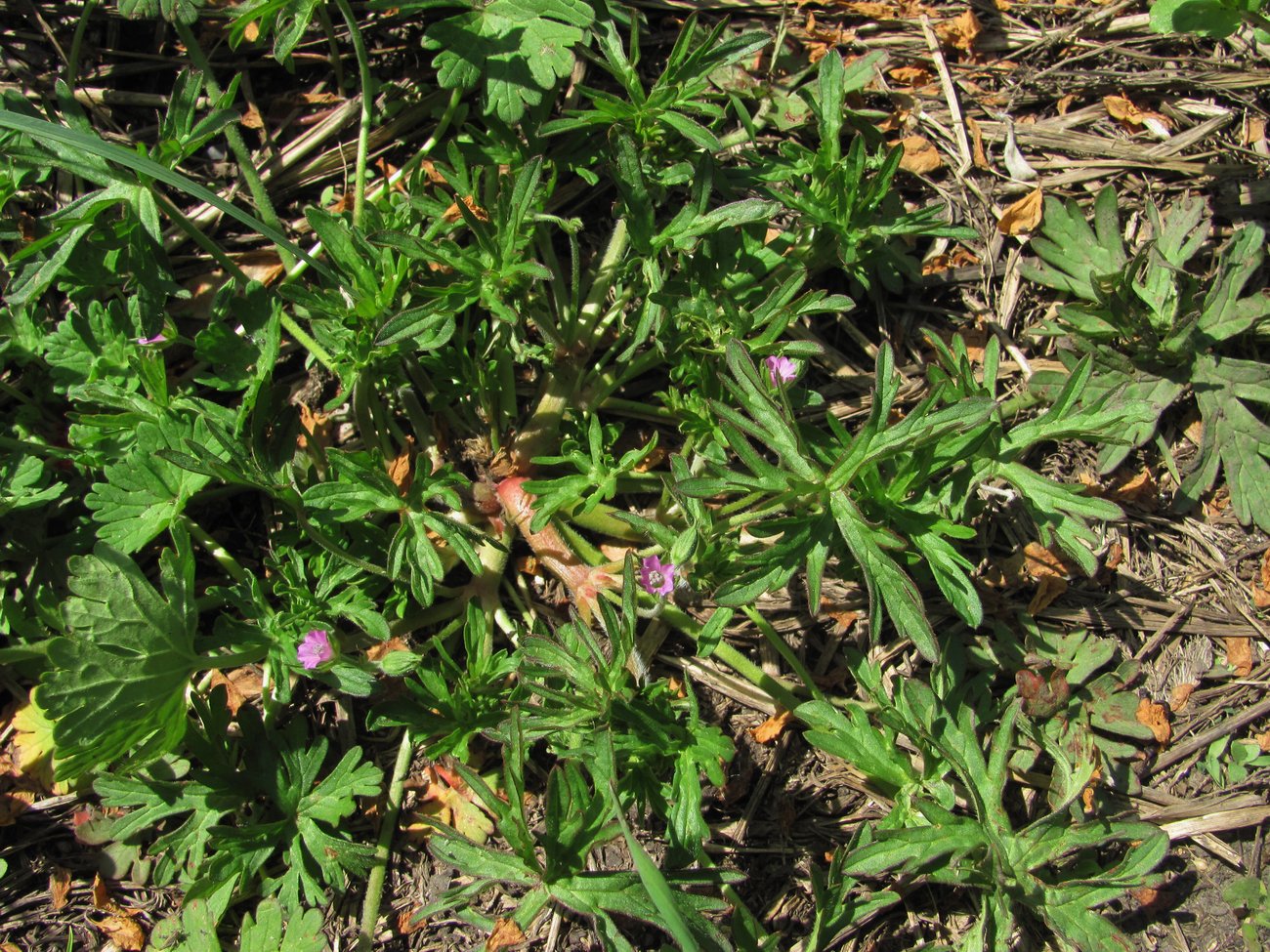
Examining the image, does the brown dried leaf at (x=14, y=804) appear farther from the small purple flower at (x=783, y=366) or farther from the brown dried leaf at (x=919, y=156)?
the brown dried leaf at (x=919, y=156)

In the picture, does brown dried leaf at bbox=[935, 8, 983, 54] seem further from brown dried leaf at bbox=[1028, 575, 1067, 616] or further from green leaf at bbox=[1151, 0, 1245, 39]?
brown dried leaf at bbox=[1028, 575, 1067, 616]

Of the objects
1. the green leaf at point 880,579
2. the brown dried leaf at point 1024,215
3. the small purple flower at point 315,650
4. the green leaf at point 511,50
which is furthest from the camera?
the brown dried leaf at point 1024,215

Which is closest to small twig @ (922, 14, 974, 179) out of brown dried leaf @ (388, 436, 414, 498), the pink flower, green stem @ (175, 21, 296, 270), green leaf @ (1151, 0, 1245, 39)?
green leaf @ (1151, 0, 1245, 39)

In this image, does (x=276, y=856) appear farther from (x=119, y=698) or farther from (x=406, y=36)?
(x=406, y=36)

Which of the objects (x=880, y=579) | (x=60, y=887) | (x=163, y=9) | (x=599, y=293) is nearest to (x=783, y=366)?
(x=599, y=293)

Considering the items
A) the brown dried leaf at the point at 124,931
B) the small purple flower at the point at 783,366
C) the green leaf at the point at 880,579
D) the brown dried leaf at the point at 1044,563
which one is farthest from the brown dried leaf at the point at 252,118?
the brown dried leaf at the point at 1044,563

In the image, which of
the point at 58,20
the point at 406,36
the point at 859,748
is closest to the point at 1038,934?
the point at 859,748
